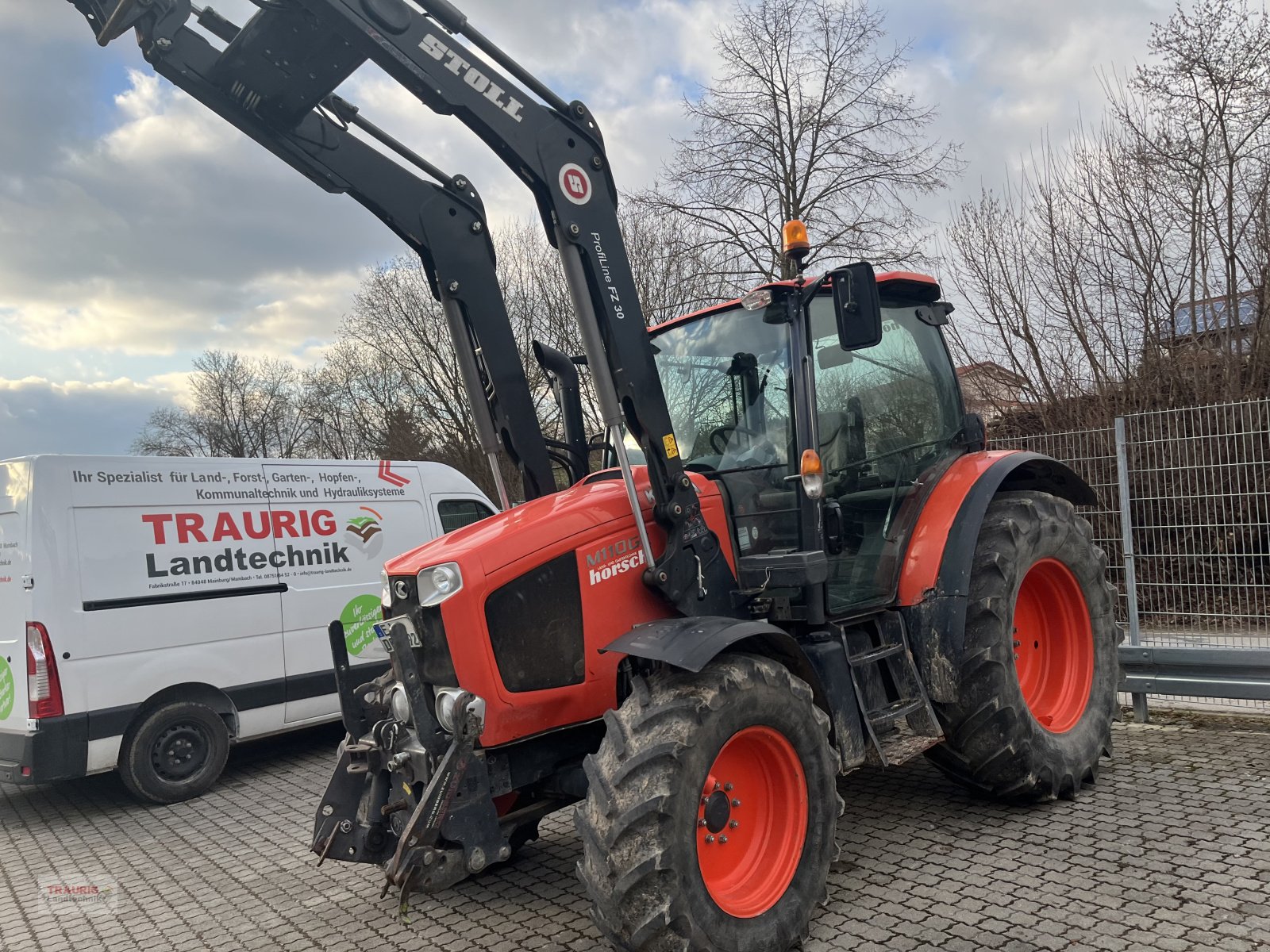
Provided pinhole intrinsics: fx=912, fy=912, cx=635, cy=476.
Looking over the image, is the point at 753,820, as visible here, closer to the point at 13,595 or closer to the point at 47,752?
the point at 47,752

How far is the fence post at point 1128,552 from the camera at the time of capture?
20.4 ft

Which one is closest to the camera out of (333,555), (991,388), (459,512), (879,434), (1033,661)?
(879,434)

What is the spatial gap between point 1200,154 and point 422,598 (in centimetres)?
1089

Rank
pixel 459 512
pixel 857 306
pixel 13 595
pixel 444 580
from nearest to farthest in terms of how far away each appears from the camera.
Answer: pixel 444 580
pixel 857 306
pixel 13 595
pixel 459 512

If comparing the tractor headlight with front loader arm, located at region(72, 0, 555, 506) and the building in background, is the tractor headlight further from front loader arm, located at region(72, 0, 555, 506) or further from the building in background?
the building in background

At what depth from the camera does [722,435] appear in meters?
4.38

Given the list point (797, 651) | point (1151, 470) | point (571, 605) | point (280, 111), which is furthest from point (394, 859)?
point (1151, 470)

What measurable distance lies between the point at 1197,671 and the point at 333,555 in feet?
20.9

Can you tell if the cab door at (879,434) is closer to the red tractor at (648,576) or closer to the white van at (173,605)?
the red tractor at (648,576)

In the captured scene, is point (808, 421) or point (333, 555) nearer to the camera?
point (808, 421)

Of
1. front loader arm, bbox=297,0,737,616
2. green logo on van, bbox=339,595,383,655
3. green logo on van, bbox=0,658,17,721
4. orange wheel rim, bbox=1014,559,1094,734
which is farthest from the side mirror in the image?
green logo on van, bbox=0,658,17,721

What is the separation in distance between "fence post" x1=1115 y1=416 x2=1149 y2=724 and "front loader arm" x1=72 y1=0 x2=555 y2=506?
4106mm

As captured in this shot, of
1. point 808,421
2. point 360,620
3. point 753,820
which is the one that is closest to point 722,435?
point 808,421

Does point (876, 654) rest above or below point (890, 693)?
above
